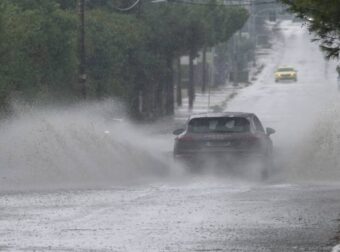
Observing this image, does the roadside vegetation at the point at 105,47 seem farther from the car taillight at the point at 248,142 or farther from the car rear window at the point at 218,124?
the car taillight at the point at 248,142

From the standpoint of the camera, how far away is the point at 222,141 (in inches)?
1101

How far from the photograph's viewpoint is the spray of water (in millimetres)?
27656

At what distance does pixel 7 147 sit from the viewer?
32.2 metres

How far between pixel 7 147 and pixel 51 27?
15.4 metres

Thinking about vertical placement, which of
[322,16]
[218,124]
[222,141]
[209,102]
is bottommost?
[209,102]

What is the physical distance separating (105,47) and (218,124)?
30005 millimetres

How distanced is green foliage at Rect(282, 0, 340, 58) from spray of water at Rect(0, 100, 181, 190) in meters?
8.69

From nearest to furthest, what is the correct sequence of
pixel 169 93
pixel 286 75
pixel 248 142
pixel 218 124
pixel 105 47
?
pixel 248 142 → pixel 218 124 → pixel 105 47 → pixel 169 93 → pixel 286 75

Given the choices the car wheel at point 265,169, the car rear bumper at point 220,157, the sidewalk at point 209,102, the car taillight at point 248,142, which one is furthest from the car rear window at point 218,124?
the sidewalk at point 209,102

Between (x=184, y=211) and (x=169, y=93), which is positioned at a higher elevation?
(x=184, y=211)

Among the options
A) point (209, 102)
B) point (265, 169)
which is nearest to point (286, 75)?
point (209, 102)

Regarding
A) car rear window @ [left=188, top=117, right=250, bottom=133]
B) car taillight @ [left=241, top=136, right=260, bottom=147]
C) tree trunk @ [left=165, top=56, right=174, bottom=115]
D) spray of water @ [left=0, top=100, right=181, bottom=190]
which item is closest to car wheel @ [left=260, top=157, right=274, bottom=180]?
car taillight @ [left=241, top=136, right=260, bottom=147]

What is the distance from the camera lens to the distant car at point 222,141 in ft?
91.5

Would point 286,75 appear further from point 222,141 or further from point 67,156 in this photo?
point 222,141
